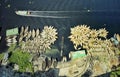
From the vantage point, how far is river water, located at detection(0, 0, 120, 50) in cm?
402

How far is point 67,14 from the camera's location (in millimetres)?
4164

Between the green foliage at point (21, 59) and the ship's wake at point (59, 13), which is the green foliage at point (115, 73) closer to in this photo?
the ship's wake at point (59, 13)

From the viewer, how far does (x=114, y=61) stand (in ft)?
12.4

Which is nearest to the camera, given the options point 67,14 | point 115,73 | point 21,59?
point 115,73

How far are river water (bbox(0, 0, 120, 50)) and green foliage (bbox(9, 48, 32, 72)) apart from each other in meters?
0.24

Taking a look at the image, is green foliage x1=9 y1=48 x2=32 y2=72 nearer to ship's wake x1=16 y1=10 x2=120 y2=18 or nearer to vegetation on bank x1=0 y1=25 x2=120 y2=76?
vegetation on bank x1=0 y1=25 x2=120 y2=76

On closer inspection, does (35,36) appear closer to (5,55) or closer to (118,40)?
(5,55)

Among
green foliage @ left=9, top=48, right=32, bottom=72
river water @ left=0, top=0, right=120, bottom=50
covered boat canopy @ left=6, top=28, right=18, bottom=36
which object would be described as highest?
river water @ left=0, top=0, right=120, bottom=50

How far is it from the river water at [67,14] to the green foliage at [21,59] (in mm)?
241

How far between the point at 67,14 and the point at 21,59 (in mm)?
784

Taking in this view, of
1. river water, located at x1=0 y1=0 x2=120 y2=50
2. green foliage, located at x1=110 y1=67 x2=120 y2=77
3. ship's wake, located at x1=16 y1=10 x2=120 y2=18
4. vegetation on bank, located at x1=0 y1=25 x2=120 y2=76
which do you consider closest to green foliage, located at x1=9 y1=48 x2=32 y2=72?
vegetation on bank, located at x1=0 y1=25 x2=120 y2=76

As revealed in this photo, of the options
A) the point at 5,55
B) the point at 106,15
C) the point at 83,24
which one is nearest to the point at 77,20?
the point at 83,24

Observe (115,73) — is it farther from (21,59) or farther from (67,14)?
(21,59)

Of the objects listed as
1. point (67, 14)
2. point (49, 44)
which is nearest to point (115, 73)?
point (49, 44)
